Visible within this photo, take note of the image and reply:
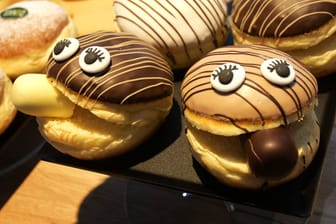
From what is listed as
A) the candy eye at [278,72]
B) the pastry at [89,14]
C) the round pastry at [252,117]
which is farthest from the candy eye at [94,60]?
the pastry at [89,14]

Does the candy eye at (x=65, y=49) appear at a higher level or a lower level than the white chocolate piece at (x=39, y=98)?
higher

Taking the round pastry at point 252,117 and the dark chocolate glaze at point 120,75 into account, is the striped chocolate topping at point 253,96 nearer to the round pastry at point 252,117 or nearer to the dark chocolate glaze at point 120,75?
the round pastry at point 252,117

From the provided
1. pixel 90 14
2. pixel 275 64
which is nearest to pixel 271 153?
pixel 275 64

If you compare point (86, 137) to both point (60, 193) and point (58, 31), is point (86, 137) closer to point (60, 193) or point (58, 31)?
point (60, 193)

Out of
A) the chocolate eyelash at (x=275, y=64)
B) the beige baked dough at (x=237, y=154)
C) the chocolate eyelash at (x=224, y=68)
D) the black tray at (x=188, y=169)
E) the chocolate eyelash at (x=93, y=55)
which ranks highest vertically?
the chocolate eyelash at (x=275, y=64)

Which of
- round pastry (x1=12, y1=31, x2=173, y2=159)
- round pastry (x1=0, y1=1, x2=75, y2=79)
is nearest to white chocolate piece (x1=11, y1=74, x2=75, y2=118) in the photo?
round pastry (x1=12, y1=31, x2=173, y2=159)

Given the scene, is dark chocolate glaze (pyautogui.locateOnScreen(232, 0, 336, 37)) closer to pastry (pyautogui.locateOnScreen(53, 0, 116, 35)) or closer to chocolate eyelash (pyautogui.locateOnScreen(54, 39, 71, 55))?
chocolate eyelash (pyautogui.locateOnScreen(54, 39, 71, 55))
